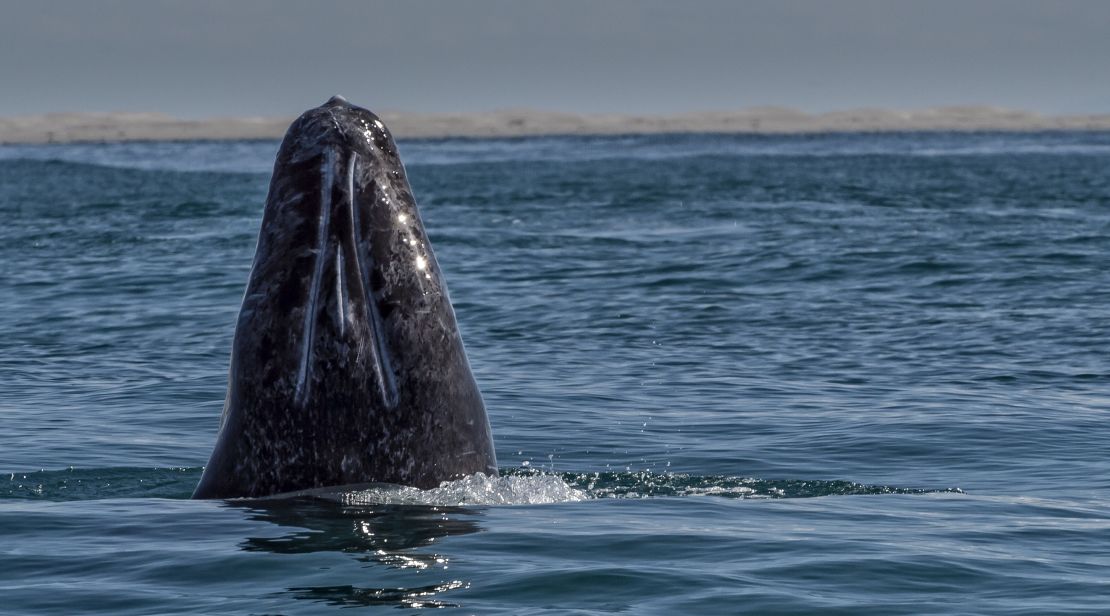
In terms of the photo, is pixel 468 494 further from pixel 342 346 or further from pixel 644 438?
pixel 644 438

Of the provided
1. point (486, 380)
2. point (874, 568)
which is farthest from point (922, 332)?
point (874, 568)

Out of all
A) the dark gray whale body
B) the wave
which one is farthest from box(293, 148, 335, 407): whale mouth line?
the wave

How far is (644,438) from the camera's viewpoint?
12891mm

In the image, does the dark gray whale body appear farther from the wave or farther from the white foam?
the wave

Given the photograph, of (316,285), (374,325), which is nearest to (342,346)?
(374,325)

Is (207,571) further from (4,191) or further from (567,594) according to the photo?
(4,191)

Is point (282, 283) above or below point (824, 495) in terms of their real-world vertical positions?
above

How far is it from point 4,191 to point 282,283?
54153mm

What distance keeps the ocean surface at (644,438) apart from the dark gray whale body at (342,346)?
0.89 feet

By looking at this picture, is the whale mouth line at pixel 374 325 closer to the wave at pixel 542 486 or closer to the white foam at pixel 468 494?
the white foam at pixel 468 494

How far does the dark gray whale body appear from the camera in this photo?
8.38 m

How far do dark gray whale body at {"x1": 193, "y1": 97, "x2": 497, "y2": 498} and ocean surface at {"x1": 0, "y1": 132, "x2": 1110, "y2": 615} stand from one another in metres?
0.27

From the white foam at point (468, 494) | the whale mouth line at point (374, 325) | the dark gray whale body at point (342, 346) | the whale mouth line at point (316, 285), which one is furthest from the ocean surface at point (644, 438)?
the whale mouth line at point (316, 285)

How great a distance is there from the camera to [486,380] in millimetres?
15883
